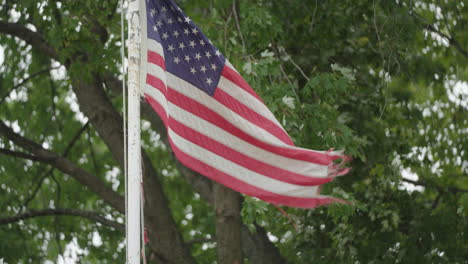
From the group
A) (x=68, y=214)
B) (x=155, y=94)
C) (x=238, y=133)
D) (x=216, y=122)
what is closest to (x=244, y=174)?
(x=238, y=133)

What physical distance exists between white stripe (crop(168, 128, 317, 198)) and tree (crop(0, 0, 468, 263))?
1.47m

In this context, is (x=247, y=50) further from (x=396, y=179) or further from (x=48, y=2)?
(x=396, y=179)

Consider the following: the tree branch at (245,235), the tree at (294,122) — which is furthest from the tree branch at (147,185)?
the tree branch at (245,235)

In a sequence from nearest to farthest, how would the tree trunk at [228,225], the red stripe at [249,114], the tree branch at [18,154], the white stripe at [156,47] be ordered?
the white stripe at [156,47] → the red stripe at [249,114] → the tree trunk at [228,225] → the tree branch at [18,154]

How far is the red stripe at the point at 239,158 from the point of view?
19.6ft

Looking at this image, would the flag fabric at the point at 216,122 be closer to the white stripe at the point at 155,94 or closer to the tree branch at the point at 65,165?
the white stripe at the point at 155,94

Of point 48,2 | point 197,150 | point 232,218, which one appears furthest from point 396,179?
point 197,150

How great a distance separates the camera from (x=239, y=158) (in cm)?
608

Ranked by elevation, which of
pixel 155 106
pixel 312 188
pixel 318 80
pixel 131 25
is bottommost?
pixel 312 188

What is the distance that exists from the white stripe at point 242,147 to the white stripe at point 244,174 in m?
0.11

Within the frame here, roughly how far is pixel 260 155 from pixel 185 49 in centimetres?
90

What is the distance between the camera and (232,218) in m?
9.46

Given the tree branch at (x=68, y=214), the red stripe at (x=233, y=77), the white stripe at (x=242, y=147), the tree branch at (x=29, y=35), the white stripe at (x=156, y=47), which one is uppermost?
the tree branch at (x=29, y=35)

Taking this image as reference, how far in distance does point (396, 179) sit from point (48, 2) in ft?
14.8
